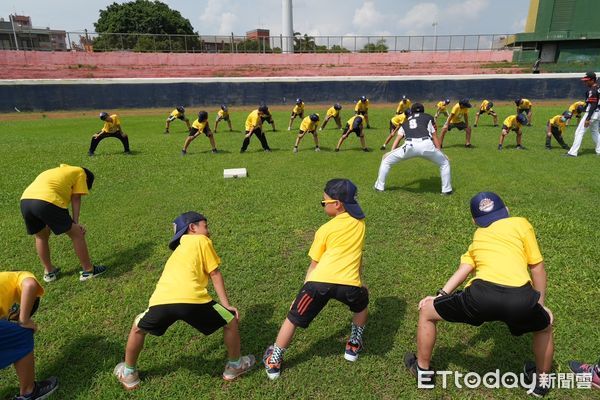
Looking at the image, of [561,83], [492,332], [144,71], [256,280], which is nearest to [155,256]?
[256,280]

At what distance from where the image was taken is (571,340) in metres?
3.67

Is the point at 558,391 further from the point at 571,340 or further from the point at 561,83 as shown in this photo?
the point at 561,83

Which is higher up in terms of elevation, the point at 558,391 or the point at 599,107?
the point at 599,107

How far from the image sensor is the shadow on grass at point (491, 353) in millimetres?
3434

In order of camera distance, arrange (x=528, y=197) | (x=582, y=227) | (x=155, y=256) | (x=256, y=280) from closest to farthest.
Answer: (x=256, y=280) → (x=155, y=256) → (x=582, y=227) → (x=528, y=197)

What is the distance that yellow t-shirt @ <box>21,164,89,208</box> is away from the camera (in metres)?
4.52

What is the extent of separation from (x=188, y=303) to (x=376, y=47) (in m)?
43.6

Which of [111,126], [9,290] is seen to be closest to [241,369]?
[9,290]

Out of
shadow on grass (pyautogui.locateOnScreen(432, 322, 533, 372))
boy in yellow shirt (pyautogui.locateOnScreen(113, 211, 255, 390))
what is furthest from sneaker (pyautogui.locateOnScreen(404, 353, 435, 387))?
boy in yellow shirt (pyautogui.locateOnScreen(113, 211, 255, 390))

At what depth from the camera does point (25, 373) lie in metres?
2.99

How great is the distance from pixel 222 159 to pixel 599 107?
10.1m

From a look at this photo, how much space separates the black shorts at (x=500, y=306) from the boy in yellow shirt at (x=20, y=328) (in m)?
3.12

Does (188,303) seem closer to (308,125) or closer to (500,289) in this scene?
(500,289)

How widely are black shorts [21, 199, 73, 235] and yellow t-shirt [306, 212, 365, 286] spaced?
3.17m
